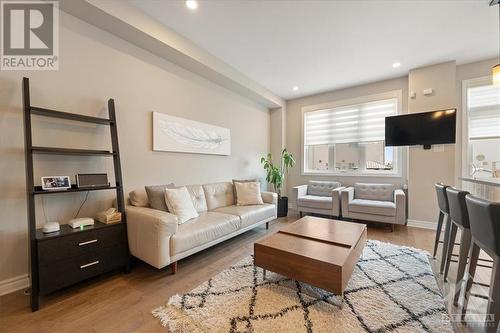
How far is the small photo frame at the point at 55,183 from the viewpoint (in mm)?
1860

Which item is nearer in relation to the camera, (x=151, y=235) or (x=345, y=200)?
(x=151, y=235)

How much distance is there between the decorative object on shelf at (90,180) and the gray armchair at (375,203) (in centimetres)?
374

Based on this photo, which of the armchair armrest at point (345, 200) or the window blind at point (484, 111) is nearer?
the window blind at point (484, 111)

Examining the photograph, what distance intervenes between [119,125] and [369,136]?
181 inches

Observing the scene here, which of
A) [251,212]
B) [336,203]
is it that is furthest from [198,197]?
[336,203]

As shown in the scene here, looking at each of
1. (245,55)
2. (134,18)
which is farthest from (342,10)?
(134,18)

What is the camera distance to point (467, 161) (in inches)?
143

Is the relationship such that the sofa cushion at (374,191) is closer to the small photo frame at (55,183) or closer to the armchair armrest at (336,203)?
the armchair armrest at (336,203)

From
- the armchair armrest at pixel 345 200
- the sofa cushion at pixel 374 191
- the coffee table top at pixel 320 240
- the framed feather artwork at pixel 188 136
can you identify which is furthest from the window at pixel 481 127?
the framed feather artwork at pixel 188 136

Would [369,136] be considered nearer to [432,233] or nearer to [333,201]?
[333,201]

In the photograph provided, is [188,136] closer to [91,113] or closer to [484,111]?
[91,113]

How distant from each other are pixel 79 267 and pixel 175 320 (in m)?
1.05

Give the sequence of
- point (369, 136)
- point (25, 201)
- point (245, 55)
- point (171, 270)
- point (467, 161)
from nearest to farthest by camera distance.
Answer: point (25, 201), point (171, 270), point (245, 55), point (467, 161), point (369, 136)

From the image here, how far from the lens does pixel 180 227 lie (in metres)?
2.37
